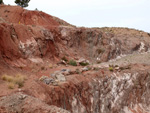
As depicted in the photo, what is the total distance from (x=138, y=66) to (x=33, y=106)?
1748 centimetres

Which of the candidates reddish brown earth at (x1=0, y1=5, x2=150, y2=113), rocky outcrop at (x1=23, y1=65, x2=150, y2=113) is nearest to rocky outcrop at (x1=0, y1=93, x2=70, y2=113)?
reddish brown earth at (x1=0, y1=5, x2=150, y2=113)

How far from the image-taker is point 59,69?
1753cm

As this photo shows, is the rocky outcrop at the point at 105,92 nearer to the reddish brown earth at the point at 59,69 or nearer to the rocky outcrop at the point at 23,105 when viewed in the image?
the reddish brown earth at the point at 59,69

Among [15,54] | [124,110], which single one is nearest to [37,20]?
[15,54]

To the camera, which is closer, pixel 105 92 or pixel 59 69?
pixel 105 92

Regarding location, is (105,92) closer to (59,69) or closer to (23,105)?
(59,69)

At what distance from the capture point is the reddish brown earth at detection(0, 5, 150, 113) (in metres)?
9.95

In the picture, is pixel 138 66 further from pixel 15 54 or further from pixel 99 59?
pixel 15 54

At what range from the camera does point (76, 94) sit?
43.9ft

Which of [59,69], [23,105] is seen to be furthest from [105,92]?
[23,105]

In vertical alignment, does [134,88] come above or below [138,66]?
below

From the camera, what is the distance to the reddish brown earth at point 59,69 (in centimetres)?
995

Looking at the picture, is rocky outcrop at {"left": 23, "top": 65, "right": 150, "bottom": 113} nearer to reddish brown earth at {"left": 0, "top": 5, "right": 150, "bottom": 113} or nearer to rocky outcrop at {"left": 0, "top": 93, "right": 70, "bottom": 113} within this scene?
reddish brown earth at {"left": 0, "top": 5, "right": 150, "bottom": 113}

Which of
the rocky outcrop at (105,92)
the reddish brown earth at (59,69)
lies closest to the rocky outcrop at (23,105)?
the reddish brown earth at (59,69)
